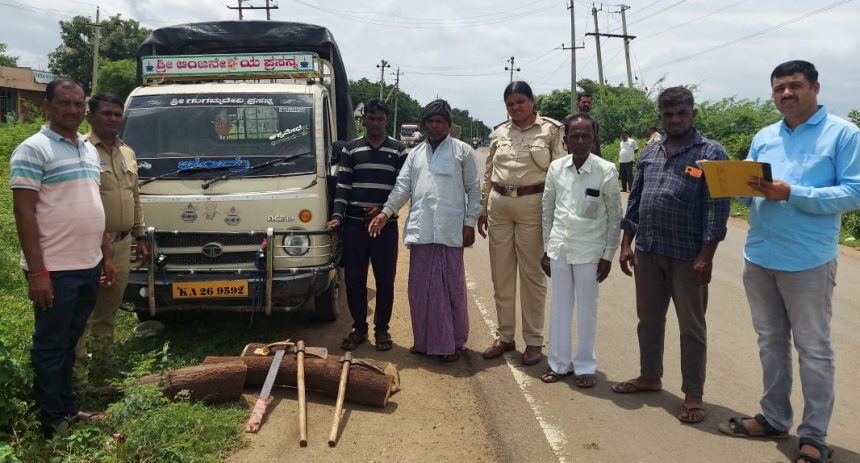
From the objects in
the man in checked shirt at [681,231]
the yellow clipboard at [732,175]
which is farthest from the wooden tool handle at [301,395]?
the yellow clipboard at [732,175]

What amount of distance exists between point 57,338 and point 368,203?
7.76ft

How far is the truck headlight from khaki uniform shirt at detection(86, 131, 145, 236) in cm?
109

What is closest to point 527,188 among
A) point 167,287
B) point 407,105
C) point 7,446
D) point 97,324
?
point 167,287

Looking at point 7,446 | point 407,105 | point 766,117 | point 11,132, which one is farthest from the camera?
point 407,105

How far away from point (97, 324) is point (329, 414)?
163cm

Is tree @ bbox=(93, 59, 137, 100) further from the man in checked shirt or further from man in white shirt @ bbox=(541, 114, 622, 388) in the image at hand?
the man in checked shirt

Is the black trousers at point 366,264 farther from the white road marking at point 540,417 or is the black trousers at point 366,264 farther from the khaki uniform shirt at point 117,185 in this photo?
the khaki uniform shirt at point 117,185

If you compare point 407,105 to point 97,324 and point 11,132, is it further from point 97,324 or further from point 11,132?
point 97,324

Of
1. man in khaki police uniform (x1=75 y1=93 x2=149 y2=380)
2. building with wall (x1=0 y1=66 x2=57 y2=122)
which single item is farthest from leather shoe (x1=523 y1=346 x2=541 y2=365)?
building with wall (x1=0 y1=66 x2=57 y2=122)

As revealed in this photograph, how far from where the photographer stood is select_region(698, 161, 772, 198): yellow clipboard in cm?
314

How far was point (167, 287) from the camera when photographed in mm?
4539

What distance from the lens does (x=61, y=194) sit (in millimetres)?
3150

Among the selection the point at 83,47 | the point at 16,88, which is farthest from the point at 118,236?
the point at 83,47

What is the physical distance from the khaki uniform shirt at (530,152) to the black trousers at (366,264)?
1.02m
